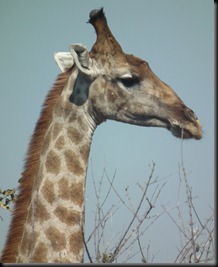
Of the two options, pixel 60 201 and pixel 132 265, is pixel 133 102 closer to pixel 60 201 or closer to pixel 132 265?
pixel 60 201

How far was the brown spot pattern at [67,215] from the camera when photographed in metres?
4.94

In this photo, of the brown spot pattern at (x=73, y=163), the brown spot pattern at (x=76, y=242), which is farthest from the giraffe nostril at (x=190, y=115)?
the brown spot pattern at (x=76, y=242)

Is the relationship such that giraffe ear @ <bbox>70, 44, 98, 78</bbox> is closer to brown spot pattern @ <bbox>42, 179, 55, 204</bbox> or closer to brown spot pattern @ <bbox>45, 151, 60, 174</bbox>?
brown spot pattern @ <bbox>45, 151, 60, 174</bbox>

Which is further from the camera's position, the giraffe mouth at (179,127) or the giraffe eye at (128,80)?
the giraffe eye at (128,80)

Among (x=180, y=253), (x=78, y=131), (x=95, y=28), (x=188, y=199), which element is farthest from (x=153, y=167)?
(x=95, y=28)

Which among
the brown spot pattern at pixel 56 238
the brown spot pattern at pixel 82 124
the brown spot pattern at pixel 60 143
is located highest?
the brown spot pattern at pixel 82 124

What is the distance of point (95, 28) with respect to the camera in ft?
21.1

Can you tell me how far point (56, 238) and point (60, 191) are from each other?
541mm

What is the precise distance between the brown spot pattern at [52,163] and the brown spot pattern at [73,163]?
→ 0.39 feet

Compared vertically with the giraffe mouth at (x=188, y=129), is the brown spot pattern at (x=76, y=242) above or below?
below

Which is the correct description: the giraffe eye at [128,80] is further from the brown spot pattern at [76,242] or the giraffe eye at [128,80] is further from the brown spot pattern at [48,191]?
A: the brown spot pattern at [76,242]

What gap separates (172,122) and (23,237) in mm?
2322

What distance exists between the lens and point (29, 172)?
5.21m

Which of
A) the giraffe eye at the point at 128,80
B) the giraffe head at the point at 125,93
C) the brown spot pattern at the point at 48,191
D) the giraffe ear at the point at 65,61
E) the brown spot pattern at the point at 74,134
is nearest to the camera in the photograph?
the brown spot pattern at the point at 48,191
